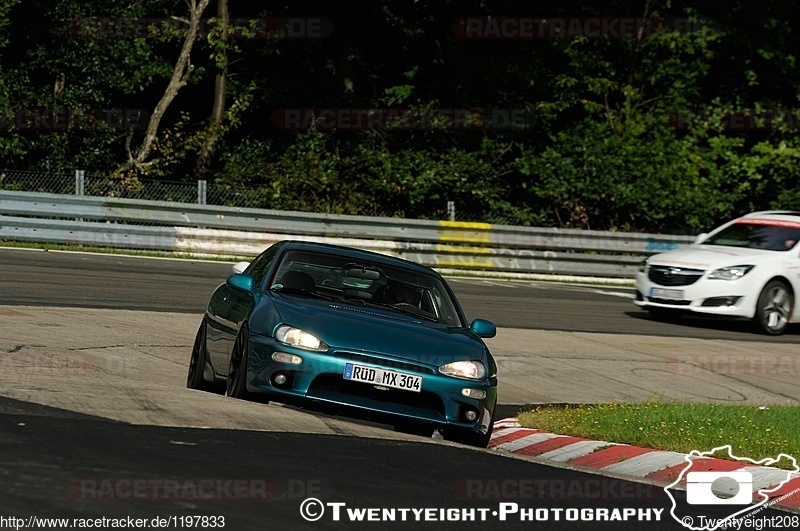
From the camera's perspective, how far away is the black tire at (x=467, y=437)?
9.49 m

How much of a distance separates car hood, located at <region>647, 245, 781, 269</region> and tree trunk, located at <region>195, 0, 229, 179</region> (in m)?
12.5

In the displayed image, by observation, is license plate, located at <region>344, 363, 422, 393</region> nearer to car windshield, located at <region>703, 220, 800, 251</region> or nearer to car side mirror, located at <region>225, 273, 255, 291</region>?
car side mirror, located at <region>225, 273, 255, 291</region>

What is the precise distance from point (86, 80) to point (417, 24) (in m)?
7.90

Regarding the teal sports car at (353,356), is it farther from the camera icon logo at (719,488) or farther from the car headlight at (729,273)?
the car headlight at (729,273)

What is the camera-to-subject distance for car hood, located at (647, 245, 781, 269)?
19.7 m

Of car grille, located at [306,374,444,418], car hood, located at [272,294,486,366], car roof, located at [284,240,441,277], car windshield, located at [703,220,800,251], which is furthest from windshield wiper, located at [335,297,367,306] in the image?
car windshield, located at [703,220,800,251]

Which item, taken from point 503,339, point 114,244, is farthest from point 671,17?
point 503,339

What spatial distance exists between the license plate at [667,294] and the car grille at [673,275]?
0.10 meters

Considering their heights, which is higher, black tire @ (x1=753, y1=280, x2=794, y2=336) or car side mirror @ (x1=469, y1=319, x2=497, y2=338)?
car side mirror @ (x1=469, y1=319, x2=497, y2=338)

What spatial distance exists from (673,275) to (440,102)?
1298 cm

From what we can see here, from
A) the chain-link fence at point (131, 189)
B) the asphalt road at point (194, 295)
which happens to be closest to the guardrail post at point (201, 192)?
the chain-link fence at point (131, 189)

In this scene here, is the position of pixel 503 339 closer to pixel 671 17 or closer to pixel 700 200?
pixel 700 200

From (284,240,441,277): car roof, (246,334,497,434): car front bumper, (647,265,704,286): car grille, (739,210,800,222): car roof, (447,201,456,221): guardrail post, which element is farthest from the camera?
(447,201,456,221): guardrail post

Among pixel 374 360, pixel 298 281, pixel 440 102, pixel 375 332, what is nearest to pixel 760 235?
pixel 298 281
